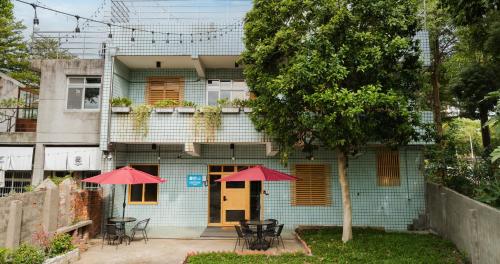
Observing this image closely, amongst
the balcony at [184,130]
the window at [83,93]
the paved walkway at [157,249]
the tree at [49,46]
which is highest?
the tree at [49,46]

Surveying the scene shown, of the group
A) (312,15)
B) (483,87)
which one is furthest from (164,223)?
(483,87)

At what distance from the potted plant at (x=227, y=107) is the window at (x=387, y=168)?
5.88 metres

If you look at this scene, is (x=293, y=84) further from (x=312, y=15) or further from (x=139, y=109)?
(x=139, y=109)

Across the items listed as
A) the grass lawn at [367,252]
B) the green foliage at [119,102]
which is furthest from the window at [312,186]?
the green foliage at [119,102]

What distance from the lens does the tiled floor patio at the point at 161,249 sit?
9062 millimetres

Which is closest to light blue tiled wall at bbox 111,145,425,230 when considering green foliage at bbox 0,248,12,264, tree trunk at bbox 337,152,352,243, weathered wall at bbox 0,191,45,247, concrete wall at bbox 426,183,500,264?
concrete wall at bbox 426,183,500,264

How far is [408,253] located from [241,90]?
8.27m

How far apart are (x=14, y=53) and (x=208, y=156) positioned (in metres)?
18.4

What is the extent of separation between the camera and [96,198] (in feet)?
39.2

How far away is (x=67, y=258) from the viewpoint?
334 inches

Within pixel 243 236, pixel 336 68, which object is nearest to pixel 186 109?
pixel 243 236

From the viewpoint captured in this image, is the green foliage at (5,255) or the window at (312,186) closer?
the green foliage at (5,255)

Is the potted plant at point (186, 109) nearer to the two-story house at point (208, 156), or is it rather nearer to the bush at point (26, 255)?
the two-story house at point (208, 156)

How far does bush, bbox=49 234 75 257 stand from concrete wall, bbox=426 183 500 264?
32.4 feet
